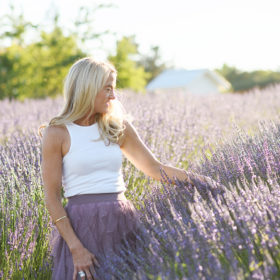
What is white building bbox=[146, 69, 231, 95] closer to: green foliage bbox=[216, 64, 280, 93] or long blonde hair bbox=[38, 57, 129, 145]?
green foliage bbox=[216, 64, 280, 93]

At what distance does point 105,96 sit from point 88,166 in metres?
0.37

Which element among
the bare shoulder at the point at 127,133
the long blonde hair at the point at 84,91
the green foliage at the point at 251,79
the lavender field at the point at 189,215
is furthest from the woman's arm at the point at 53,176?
the green foliage at the point at 251,79

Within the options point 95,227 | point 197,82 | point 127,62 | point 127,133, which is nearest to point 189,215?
point 95,227

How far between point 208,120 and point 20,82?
412 inches

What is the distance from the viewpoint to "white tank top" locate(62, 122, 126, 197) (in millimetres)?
2076

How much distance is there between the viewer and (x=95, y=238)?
6.67ft

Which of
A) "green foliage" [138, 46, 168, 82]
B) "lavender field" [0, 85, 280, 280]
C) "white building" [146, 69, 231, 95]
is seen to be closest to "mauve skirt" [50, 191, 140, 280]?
"lavender field" [0, 85, 280, 280]

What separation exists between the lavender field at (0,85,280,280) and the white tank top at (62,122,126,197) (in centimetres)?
26

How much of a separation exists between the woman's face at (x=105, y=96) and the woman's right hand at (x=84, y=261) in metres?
0.71

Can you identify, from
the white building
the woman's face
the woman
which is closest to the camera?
the woman

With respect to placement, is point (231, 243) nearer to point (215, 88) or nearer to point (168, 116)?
point (168, 116)

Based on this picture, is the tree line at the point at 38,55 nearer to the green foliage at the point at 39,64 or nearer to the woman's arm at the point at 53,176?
the green foliage at the point at 39,64

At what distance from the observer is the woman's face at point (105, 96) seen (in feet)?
7.02

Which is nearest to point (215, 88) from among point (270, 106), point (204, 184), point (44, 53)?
point (44, 53)
